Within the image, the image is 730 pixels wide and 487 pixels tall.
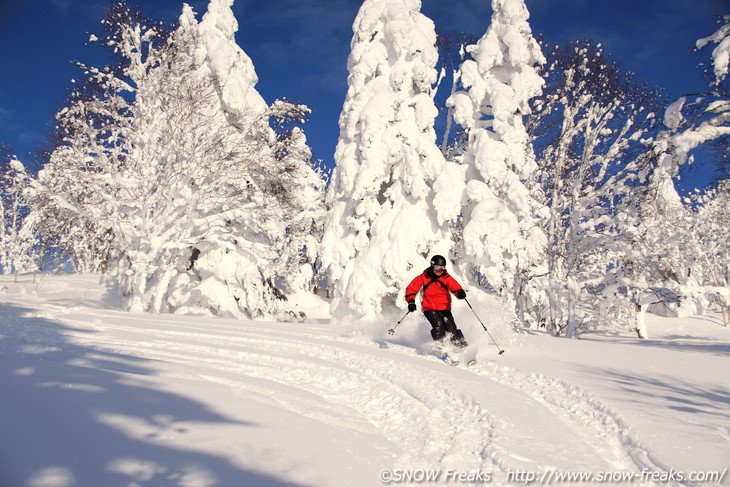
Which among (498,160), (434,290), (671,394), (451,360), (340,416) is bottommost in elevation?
(340,416)

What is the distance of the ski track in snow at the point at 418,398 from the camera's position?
327 centimetres

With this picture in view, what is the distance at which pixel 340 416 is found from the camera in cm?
395

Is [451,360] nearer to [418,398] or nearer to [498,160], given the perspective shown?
[418,398]

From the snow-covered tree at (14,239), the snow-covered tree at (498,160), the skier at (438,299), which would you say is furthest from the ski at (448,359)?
the snow-covered tree at (14,239)

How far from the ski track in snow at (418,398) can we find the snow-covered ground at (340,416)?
0.07 feet

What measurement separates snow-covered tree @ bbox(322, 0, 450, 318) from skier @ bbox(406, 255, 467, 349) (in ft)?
19.3

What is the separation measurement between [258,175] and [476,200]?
8.52 m

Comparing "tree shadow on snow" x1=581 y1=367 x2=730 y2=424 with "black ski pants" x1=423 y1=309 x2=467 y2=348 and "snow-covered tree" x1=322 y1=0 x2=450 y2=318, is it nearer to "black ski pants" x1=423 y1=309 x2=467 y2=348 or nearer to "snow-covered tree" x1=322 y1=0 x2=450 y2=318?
"black ski pants" x1=423 y1=309 x2=467 y2=348

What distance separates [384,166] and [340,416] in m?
11.2

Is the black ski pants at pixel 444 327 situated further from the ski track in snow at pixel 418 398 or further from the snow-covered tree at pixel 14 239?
the snow-covered tree at pixel 14 239

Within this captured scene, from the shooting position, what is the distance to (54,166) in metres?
13.6

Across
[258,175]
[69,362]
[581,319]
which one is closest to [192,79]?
[258,175]

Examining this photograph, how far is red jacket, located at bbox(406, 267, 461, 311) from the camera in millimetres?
7422

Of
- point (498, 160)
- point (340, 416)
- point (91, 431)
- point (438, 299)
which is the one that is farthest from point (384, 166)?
point (91, 431)
